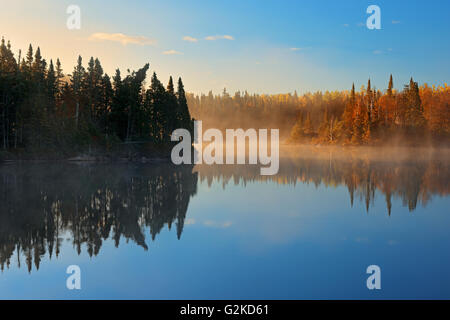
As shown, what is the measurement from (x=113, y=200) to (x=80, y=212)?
4545mm

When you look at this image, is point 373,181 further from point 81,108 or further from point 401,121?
point 401,121

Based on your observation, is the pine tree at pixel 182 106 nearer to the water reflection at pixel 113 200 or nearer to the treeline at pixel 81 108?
the treeline at pixel 81 108

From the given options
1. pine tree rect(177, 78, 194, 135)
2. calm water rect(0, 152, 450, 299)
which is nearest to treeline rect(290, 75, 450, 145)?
pine tree rect(177, 78, 194, 135)

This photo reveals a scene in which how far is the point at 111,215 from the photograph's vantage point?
22.0 m

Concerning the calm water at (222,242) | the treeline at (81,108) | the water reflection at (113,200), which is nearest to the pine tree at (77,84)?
the treeline at (81,108)

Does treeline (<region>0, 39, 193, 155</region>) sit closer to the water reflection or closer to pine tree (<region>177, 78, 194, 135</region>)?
pine tree (<region>177, 78, 194, 135</region>)

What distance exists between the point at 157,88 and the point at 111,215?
5864 cm

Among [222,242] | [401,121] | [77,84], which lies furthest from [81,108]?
[401,121]

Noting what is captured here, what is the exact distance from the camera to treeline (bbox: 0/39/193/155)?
2432 inches

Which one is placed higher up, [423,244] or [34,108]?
[34,108]

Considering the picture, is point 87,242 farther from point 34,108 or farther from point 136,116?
point 136,116

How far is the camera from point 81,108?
75125 millimetres

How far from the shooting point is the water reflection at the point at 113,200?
17.1 meters
